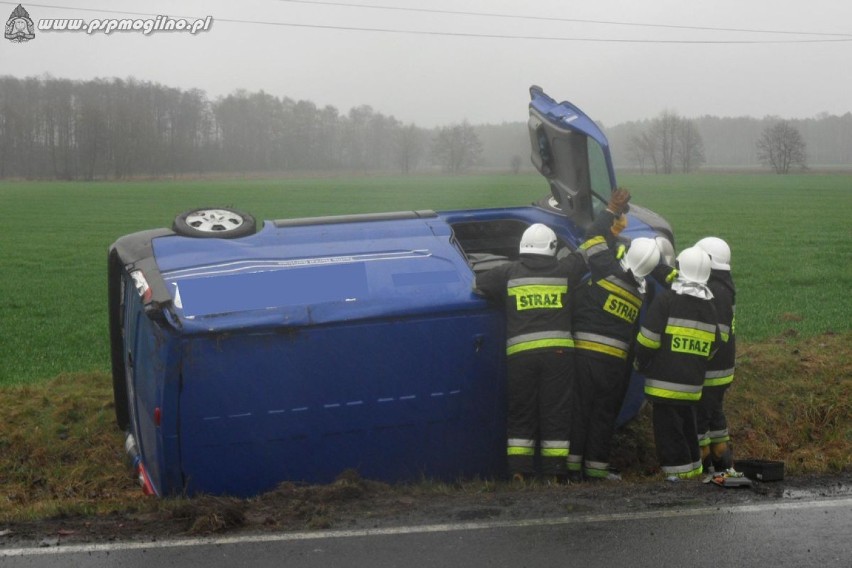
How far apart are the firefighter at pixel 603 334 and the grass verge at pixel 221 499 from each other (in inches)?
14.8

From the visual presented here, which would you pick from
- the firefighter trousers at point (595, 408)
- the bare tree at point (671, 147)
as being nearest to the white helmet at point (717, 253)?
the firefighter trousers at point (595, 408)

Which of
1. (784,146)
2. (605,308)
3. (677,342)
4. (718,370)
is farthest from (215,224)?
(784,146)

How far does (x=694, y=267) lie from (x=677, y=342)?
43 cm

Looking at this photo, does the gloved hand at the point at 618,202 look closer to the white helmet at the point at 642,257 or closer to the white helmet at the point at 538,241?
the white helmet at the point at 642,257

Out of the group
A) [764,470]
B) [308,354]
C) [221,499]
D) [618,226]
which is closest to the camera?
[221,499]

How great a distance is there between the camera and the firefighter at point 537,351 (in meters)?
5.63

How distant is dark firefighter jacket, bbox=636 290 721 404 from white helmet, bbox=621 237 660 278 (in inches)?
7.9

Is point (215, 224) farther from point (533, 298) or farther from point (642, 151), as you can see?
point (642, 151)

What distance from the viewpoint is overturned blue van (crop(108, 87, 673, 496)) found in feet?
17.1

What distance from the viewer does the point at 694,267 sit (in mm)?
5613

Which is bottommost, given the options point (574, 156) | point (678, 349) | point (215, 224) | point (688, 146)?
point (678, 349)

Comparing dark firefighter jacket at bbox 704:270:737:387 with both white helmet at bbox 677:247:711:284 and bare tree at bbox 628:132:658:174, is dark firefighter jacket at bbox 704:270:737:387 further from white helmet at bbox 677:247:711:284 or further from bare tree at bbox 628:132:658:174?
bare tree at bbox 628:132:658:174

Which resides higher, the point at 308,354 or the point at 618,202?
the point at 618,202

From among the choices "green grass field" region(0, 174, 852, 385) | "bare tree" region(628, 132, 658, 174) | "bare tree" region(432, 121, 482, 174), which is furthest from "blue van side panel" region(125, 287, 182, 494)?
"bare tree" region(628, 132, 658, 174)
